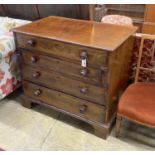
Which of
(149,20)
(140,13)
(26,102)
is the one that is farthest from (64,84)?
(140,13)

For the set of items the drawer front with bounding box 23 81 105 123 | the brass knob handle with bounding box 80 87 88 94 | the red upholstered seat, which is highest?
the brass knob handle with bounding box 80 87 88 94

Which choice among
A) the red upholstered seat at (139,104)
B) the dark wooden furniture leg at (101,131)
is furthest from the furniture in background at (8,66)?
the red upholstered seat at (139,104)

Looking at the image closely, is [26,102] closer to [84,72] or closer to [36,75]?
[36,75]

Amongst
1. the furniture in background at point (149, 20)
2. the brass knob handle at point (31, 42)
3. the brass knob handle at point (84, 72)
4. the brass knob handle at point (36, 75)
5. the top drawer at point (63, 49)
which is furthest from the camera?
the furniture in background at point (149, 20)

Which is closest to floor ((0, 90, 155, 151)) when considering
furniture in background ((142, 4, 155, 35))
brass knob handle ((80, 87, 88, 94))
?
brass knob handle ((80, 87, 88, 94))

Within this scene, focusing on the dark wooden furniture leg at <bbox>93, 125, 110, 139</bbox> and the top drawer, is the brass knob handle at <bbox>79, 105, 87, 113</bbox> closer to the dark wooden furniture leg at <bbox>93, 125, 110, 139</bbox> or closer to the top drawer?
the dark wooden furniture leg at <bbox>93, 125, 110, 139</bbox>

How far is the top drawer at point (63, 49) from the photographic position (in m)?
1.39

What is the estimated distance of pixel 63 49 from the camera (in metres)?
1.52

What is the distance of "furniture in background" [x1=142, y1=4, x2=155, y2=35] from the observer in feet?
10.3

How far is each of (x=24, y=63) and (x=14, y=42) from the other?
218mm

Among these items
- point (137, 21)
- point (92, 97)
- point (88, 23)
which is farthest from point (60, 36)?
point (137, 21)

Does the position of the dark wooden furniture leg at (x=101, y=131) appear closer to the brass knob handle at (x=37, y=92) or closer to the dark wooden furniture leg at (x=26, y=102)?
the brass knob handle at (x=37, y=92)

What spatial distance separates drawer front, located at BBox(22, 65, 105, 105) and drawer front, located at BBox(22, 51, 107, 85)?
5cm
